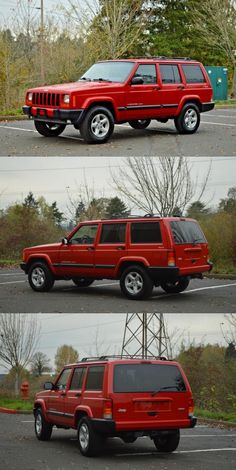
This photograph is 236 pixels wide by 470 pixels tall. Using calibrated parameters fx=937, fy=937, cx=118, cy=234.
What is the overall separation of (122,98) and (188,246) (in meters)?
3.39

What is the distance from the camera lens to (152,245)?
55.4ft

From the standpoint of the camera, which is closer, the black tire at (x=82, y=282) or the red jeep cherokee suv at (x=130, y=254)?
the red jeep cherokee suv at (x=130, y=254)

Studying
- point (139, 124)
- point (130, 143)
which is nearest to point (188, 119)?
point (130, 143)

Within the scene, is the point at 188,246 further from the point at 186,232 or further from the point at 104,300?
the point at 104,300

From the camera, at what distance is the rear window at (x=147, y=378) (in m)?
13.6

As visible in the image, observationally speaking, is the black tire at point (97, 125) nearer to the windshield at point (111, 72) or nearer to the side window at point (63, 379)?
the windshield at point (111, 72)

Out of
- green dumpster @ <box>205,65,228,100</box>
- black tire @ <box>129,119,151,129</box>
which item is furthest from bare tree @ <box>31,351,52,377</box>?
black tire @ <box>129,119,151,129</box>

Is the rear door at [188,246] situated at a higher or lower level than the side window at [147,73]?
lower

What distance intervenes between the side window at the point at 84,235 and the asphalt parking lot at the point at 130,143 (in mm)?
1519

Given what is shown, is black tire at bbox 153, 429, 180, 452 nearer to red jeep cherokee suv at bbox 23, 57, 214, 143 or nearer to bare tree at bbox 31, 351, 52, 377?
red jeep cherokee suv at bbox 23, 57, 214, 143

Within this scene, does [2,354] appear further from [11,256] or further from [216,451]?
[216,451]

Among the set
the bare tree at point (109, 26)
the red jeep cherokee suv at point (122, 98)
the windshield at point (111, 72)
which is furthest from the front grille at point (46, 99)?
the bare tree at point (109, 26)

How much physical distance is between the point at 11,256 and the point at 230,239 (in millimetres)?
5273

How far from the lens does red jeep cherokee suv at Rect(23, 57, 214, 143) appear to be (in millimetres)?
17578
